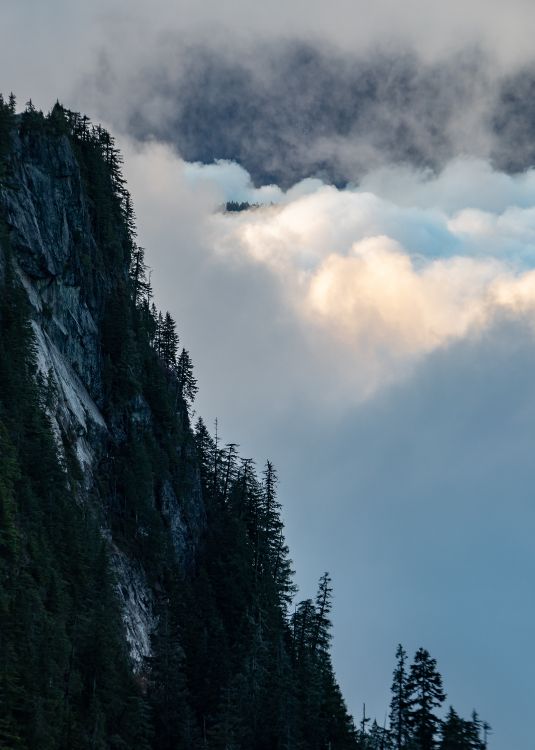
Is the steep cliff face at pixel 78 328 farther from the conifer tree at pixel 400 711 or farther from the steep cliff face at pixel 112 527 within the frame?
the conifer tree at pixel 400 711

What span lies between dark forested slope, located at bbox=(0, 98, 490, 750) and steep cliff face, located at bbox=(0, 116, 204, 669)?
0.21m

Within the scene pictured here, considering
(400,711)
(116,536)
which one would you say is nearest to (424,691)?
(400,711)

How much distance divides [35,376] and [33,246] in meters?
13.7

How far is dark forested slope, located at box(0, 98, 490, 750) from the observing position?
49.0 m

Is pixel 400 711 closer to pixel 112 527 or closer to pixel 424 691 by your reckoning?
pixel 424 691

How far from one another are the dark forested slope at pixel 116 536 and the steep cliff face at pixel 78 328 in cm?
21

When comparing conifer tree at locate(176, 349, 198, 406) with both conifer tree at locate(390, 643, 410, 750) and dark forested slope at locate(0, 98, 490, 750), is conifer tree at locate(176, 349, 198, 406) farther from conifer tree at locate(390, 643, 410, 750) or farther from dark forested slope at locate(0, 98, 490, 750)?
conifer tree at locate(390, 643, 410, 750)

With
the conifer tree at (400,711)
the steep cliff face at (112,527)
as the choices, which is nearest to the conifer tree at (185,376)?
the steep cliff face at (112,527)

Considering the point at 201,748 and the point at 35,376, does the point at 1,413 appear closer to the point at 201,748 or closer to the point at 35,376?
the point at 35,376

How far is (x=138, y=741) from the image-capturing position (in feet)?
167

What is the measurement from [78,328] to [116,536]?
771 inches

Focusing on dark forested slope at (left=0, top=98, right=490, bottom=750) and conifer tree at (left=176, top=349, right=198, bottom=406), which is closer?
dark forested slope at (left=0, top=98, right=490, bottom=750)

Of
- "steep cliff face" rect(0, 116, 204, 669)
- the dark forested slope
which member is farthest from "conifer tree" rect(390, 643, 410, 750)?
"steep cliff face" rect(0, 116, 204, 669)

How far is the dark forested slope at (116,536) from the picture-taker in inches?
1929
